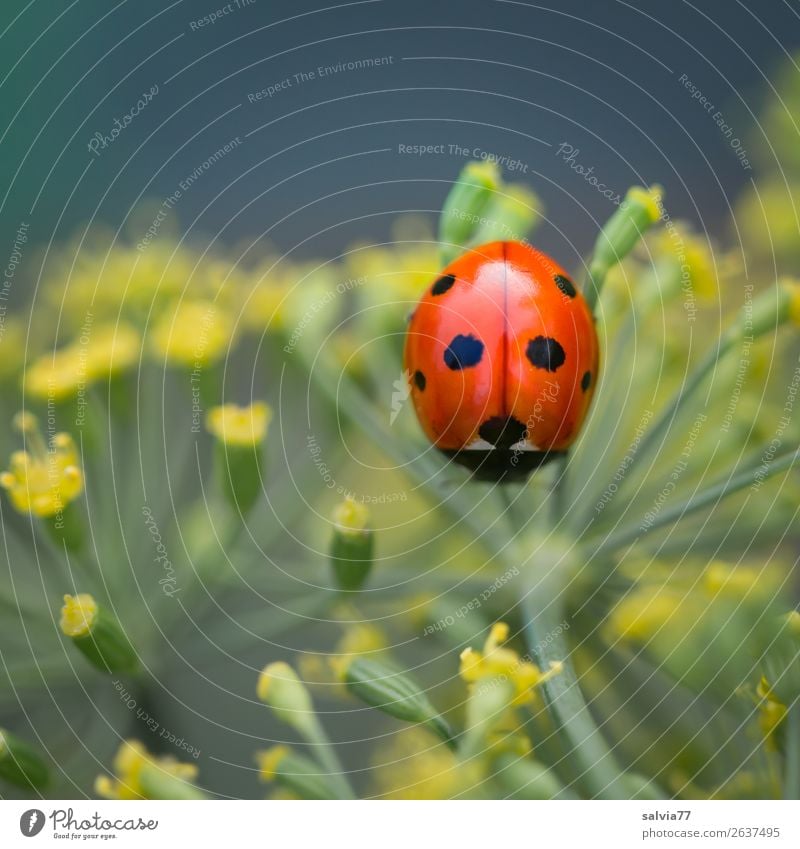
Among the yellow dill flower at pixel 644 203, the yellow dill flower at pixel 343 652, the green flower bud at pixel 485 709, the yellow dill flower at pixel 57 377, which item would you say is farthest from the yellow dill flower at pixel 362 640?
the yellow dill flower at pixel 644 203

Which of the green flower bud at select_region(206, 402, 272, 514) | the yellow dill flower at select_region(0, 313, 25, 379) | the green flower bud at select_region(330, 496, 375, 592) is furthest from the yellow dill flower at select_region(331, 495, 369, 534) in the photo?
the yellow dill flower at select_region(0, 313, 25, 379)

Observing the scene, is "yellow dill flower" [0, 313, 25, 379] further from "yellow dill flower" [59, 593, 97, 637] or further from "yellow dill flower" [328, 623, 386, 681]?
"yellow dill flower" [328, 623, 386, 681]

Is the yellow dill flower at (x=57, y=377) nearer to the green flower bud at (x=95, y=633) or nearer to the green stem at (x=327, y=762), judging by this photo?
the green flower bud at (x=95, y=633)

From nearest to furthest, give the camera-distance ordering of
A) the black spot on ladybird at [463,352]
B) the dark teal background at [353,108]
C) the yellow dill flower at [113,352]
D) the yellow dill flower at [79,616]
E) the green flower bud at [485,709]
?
the green flower bud at [485,709] → the yellow dill flower at [79,616] → the black spot on ladybird at [463,352] → the yellow dill flower at [113,352] → the dark teal background at [353,108]

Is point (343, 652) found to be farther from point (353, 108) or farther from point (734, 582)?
point (353, 108)
